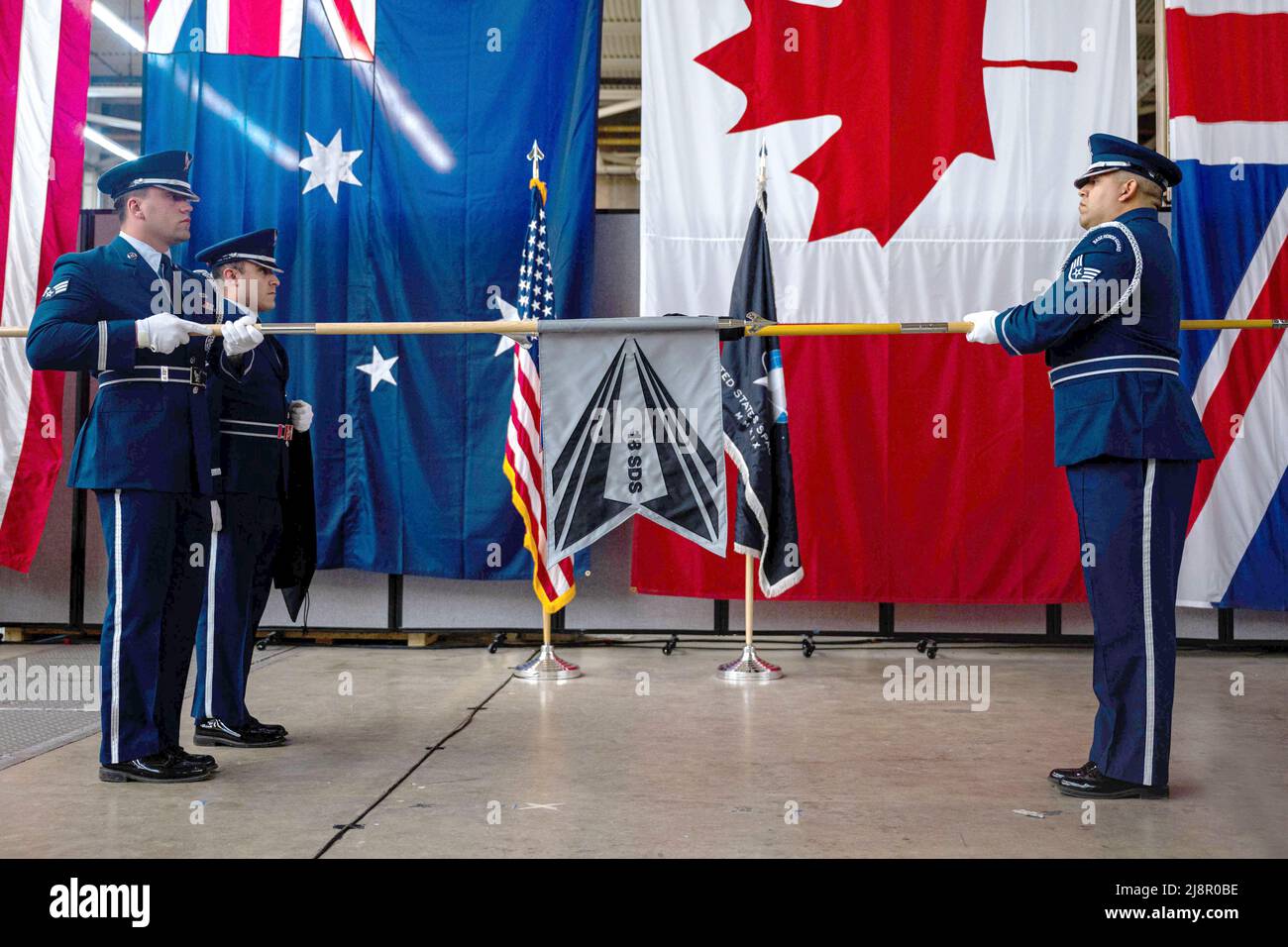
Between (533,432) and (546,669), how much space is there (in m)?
1.10

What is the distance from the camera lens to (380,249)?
532cm

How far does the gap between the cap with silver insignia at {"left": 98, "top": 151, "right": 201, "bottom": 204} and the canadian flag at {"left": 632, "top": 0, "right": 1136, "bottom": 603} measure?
102 inches

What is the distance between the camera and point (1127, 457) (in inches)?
109

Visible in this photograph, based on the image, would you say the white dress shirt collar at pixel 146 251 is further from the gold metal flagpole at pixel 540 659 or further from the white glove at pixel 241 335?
the gold metal flagpole at pixel 540 659

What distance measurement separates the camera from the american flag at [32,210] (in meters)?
5.32

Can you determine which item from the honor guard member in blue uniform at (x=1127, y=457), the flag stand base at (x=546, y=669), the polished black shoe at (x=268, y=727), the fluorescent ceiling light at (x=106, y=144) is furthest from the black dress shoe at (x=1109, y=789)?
the fluorescent ceiling light at (x=106, y=144)

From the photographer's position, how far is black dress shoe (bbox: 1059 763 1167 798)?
9.08 ft

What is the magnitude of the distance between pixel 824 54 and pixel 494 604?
3.39 metres

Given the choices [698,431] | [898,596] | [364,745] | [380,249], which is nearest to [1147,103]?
[898,596]

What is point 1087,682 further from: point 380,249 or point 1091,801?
point 380,249

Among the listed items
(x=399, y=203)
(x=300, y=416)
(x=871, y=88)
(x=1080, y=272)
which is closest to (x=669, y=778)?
(x=1080, y=272)

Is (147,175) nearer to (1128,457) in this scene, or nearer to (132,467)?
(132,467)

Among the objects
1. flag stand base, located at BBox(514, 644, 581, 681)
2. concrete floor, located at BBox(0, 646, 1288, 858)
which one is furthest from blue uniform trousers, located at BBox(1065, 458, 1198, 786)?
flag stand base, located at BBox(514, 644, 581, 681)

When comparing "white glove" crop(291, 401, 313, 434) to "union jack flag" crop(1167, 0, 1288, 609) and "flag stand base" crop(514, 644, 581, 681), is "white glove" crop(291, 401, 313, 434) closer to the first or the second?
"flag stand base" crop(514, 644, 581, 681)
